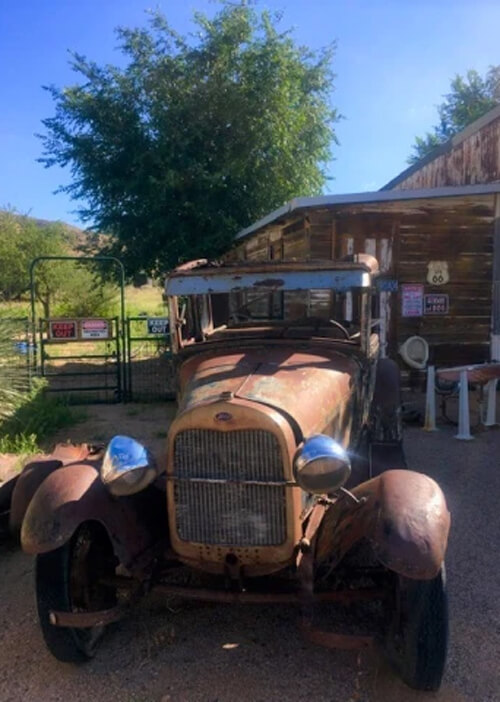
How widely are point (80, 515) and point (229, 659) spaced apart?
107cm

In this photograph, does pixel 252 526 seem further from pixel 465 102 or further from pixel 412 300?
pixel 465 102

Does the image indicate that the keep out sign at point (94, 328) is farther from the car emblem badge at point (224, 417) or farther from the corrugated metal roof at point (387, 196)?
the car emblem badge at point (224, 417)

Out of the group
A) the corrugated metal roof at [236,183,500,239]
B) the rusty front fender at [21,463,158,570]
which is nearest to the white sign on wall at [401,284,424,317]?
the corrugated metal roof at [236,183,500,239]

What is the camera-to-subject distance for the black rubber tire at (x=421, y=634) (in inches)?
112

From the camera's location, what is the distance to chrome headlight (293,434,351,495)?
2877 mm

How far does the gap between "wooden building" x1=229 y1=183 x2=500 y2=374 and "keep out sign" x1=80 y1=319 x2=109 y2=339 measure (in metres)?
3.41

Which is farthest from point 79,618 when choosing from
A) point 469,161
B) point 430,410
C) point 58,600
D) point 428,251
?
point 469,161

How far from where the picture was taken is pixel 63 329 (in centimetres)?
1022

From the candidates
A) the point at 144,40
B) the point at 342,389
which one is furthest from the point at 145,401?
the point at 144,40

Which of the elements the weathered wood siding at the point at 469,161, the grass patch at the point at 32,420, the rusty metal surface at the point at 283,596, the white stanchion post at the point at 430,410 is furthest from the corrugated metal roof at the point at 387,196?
the rusty metal surface at the point at 283,596

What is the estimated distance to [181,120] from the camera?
53.4 ft

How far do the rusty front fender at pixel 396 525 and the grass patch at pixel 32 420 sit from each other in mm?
4970

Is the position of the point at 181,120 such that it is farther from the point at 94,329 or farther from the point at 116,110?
the point at 94,329

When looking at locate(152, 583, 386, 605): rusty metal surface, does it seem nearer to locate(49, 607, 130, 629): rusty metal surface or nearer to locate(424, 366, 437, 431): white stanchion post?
locate(49, 607, 130, 629): rusty metal surface
